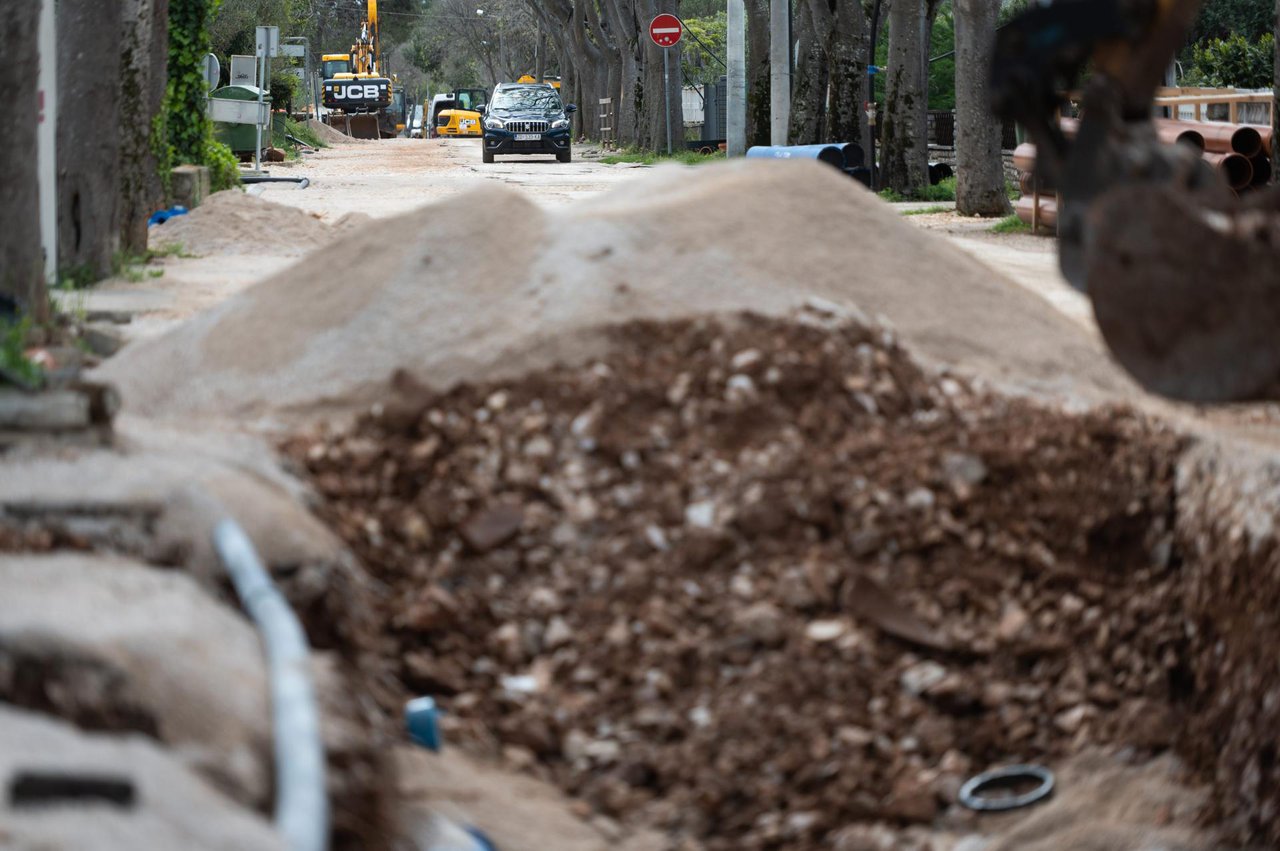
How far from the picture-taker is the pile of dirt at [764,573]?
14.3ft

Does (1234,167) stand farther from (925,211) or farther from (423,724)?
(423,724)

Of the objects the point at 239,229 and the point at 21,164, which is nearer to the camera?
the point at 21,164

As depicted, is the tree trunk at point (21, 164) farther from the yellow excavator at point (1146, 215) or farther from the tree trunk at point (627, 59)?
the tree trunk at point (627, 59)

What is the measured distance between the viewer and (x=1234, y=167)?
12.8 m

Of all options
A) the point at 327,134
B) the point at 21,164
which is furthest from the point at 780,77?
the point at 327,134

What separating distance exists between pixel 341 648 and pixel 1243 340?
236cm

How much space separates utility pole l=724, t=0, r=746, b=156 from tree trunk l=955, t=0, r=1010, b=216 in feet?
28.0

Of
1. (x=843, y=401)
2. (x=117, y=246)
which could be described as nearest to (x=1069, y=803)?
(x=843, y=401)

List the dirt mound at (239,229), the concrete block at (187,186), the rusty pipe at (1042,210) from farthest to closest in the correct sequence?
the rusty pipe at (1042,210) < the concrete block at (187,186) < the dirt mound at (239,229)

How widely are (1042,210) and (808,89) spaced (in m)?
9.11

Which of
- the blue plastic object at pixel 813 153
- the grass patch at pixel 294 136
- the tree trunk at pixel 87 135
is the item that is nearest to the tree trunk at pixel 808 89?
the blue plastic object at pixel 813 153

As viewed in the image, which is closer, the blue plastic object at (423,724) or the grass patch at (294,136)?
the blue plastic object at (423,724)

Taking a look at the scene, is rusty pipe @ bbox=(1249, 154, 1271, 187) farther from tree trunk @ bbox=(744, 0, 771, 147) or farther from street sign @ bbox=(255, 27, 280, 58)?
street sign @ bbox=(255, 27, 280, 58)

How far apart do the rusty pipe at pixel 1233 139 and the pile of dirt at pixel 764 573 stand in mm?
8102
